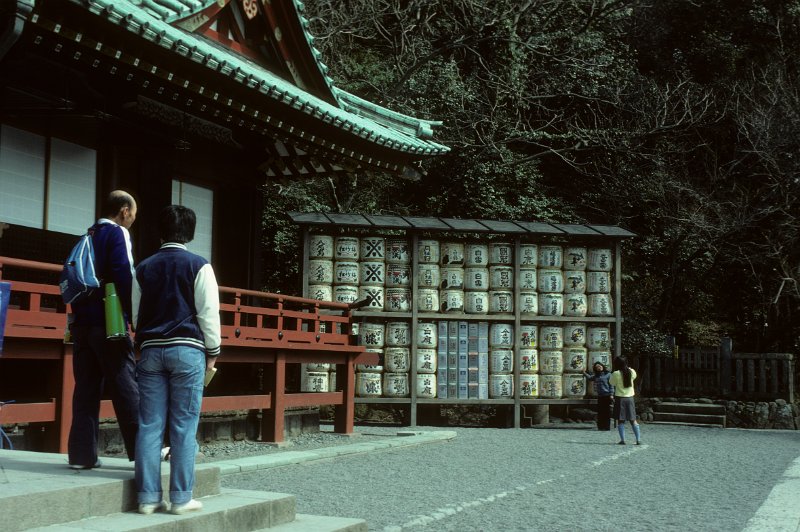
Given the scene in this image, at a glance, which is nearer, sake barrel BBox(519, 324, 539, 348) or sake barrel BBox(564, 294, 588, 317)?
sake barrel BBox(519, 324, 539, 348)

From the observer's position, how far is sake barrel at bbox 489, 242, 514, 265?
1744cm

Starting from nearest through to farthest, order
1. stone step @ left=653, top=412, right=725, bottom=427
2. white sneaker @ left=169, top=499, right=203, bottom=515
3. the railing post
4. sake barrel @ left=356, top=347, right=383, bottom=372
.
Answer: white sneaker @ left=169, top=499, right=203, bottom=515 → sake barrel @ left=356, top=347, right=383, bottom=372 → stone step @ left=653, top=412, right=725, bottom=427 → the railing post

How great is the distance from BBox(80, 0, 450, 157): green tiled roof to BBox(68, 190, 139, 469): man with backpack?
3.24 meters

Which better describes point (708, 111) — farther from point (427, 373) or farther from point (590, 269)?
point (427, 373)

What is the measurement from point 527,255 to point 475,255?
1028 mm

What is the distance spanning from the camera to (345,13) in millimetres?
23891

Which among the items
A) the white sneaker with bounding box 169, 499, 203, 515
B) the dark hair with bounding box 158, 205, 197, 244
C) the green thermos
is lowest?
the white sneaker with bounding box 169, 499, 203, 515

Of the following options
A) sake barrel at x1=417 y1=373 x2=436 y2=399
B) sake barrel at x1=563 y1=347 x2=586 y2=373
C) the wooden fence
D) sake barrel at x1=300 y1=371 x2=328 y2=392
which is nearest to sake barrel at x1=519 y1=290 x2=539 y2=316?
sake barrel at x1=563 y1=347 x2=586 y2=373

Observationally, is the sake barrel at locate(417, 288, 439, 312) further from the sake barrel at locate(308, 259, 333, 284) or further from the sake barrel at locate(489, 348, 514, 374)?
the sake barrel at locate(308, 259, 333, 284)

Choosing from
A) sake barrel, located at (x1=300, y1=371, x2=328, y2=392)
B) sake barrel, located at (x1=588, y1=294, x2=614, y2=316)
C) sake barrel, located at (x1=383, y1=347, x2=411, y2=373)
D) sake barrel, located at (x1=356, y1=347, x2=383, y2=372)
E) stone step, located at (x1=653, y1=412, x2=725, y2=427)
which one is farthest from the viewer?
stone step, located at (x1=653, y1=412, x2=725, y2=427)

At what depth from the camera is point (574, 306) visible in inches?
696

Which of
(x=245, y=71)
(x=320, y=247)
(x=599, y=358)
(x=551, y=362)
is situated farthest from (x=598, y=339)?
(x=245, y=71)

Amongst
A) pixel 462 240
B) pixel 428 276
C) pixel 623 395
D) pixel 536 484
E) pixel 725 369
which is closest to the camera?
pixel 536 484

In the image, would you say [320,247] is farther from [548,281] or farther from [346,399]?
[548,281]
